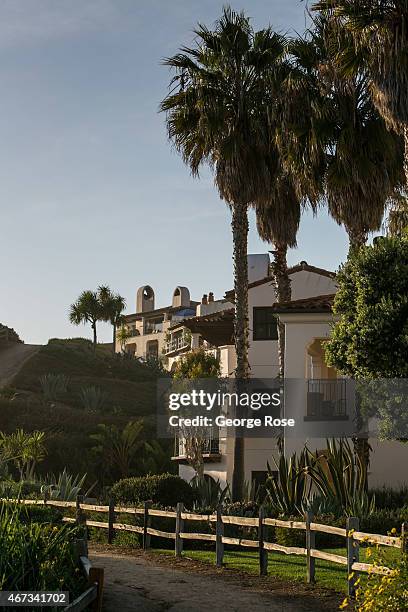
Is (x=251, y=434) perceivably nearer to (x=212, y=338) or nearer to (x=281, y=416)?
(x=281, y=416)

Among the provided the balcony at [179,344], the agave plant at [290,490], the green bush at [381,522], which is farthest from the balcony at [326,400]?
the balcony at [179,344]

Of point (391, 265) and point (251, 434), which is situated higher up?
point (391, 265)

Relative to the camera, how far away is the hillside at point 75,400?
206 ft

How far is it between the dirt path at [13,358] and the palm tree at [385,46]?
65.2 metres

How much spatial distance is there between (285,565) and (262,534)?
5.08 ft

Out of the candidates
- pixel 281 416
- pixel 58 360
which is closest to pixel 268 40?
pixel 281 416

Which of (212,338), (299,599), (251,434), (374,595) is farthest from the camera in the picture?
(212,338)

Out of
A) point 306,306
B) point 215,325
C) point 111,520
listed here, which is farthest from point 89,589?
point 215,325

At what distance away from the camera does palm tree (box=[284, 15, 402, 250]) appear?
26844mm

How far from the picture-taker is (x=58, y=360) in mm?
98750

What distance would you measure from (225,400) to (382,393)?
1800 centimetres

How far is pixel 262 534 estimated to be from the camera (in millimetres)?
17328

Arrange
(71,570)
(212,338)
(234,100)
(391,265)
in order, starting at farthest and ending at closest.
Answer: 1. (212,338)
2. (234,100)
3. (391,265)
4. (71,570)

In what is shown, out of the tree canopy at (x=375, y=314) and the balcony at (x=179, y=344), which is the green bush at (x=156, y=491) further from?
the balcony at (x=179, y=344)
